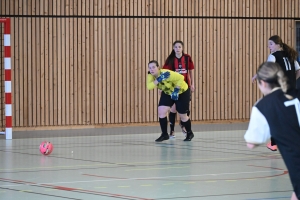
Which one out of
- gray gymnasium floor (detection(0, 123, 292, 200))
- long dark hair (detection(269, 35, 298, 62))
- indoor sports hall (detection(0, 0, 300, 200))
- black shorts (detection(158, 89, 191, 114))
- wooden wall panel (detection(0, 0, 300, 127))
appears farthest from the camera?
wooden wall panel (detection(0, 0, 300, 127))

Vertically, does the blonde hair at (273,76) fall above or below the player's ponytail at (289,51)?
below

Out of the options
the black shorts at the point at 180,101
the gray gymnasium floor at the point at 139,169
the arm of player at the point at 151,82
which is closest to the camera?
the gray gymnasium floor at the point at 139,169

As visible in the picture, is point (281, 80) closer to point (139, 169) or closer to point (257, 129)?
point (257, 129)

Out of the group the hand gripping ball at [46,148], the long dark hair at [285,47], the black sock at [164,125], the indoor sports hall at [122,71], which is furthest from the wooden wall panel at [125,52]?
the long dark hair at [285,47]

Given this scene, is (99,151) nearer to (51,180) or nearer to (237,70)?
(51,180)

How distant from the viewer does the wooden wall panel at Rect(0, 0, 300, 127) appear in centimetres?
1512

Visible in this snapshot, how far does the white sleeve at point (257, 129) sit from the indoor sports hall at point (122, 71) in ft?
18.5

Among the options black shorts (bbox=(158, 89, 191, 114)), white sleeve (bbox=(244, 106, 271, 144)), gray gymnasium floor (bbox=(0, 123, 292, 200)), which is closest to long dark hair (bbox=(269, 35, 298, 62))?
gray gymnasium floor (bbox=(0, 123, 292, 200))

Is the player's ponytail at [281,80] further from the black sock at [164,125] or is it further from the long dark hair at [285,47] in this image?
the black sock at [164,125]

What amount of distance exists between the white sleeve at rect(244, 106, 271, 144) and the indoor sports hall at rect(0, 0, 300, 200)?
18.5 feet

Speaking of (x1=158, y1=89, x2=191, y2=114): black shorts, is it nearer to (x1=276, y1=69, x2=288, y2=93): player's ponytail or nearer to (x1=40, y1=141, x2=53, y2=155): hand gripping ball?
(x1=40, y1=141, x2=53, y2=155): hand gripping ball

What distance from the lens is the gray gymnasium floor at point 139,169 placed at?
6.59 metres

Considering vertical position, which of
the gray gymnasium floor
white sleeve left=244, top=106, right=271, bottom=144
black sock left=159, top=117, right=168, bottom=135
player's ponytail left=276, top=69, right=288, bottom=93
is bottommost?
the gray gymnasium floor

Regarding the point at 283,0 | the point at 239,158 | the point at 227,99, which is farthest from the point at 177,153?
the point at 283,0
